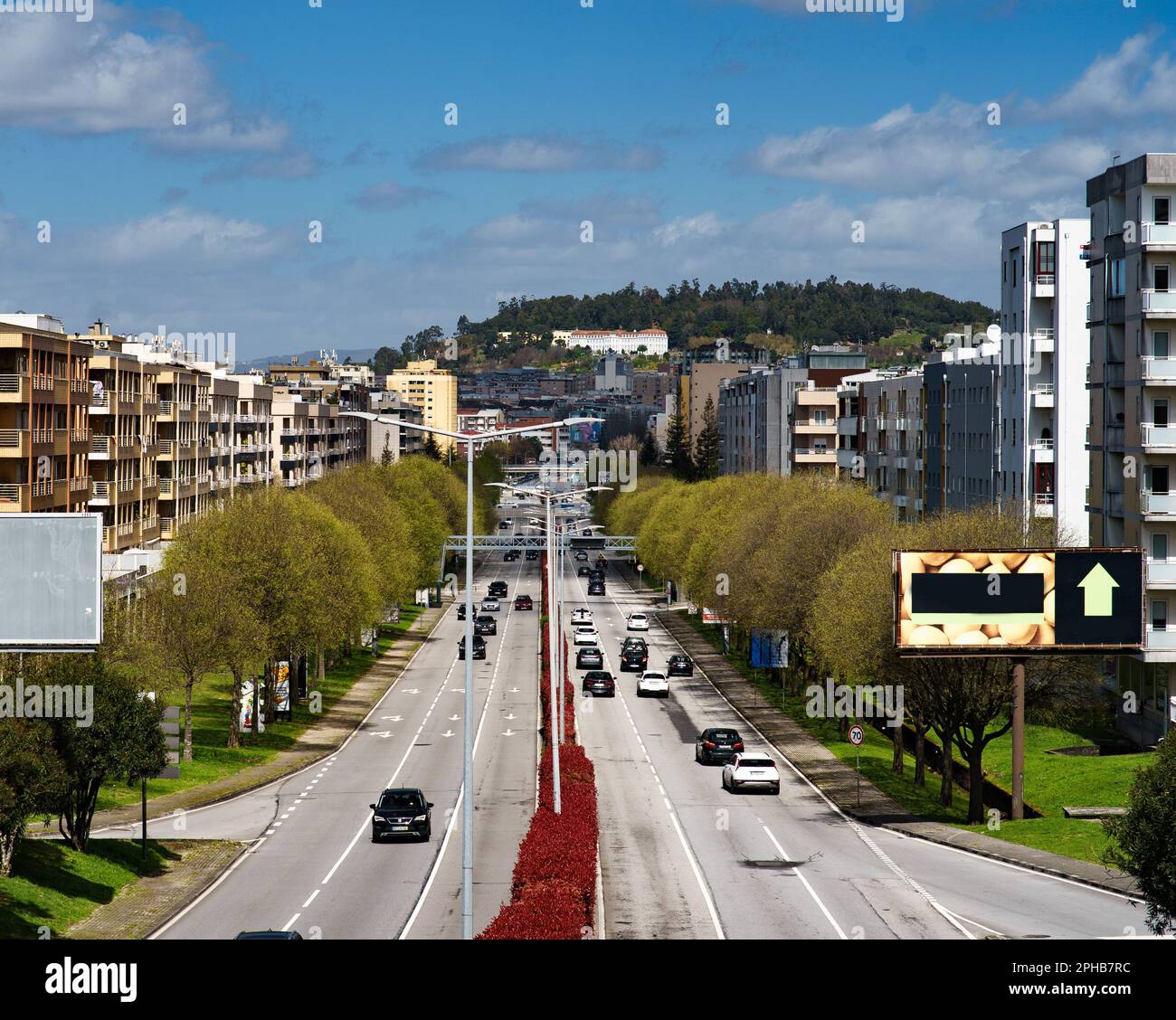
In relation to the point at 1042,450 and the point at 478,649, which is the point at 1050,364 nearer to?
the point at 1042,450

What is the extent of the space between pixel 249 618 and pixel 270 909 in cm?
2723

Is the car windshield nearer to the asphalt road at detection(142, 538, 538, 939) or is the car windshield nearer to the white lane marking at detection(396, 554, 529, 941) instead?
the asphalt road at detection(142, 538, 538, 939)

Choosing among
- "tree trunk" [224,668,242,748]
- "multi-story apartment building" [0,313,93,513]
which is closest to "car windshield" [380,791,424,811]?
"tree trunk" [224,668,242,748]

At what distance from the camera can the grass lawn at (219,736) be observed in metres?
54.0

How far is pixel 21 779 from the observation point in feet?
111

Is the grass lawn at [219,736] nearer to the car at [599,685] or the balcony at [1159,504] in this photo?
the car at [599,685]

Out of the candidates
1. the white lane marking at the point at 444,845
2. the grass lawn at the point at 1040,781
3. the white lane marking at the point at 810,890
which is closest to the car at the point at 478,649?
the white lane marking at the point at 444,845

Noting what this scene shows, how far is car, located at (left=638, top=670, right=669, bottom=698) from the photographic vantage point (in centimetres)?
8244

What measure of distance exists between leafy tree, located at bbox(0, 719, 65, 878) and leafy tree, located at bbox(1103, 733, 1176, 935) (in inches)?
805

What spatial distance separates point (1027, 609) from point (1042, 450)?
121ft

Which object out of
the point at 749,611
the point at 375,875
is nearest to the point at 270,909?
the point at 375,875

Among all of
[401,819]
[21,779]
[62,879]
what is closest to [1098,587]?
[401,819]

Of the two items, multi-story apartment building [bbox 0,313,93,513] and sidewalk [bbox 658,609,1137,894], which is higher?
multi-story apartment building [bbox 0,313,93,513]
